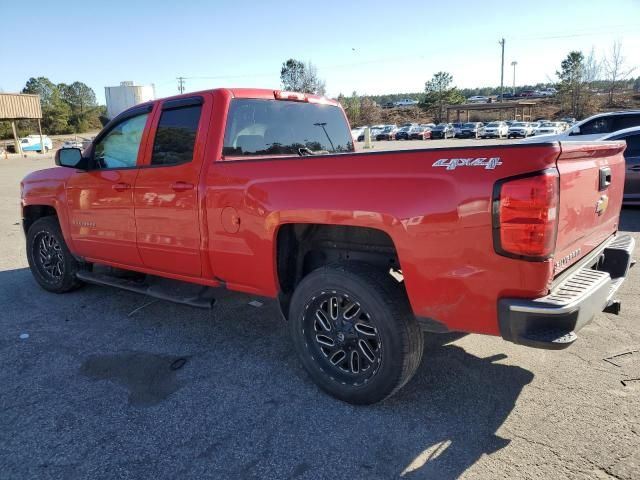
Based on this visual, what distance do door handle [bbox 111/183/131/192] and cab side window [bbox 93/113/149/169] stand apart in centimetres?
19

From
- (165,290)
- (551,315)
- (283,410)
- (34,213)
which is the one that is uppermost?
(34,213)

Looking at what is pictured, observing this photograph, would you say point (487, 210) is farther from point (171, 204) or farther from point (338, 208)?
point (171, 204)

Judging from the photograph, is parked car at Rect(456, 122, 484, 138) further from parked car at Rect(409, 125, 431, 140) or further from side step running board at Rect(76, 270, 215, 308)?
side step running board at Rect(76, 270, 215, 308)

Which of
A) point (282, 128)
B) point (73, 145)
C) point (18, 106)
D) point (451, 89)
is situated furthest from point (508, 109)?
point (282, 128)

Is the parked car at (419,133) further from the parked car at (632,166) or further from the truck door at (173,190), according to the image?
the truck door at (173,190)

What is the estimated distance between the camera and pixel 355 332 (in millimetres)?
3033

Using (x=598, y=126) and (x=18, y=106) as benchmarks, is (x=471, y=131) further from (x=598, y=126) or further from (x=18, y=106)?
(x=18, y=106)

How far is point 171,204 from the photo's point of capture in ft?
12.6

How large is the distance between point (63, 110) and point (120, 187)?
88988 mm

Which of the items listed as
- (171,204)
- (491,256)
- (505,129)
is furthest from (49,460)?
(505,129)

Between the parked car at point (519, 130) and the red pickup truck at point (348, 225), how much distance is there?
44.8 metres

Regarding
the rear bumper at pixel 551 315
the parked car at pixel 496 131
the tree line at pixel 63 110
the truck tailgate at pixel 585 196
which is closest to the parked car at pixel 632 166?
the truck tailgate at pixel 585 196

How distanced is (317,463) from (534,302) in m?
1.40

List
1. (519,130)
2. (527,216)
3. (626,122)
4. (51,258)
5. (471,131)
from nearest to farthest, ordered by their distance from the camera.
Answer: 1. (527,216)
2. (51,258)
3. (626,122)
4. (519,130)
5. (471,131)
